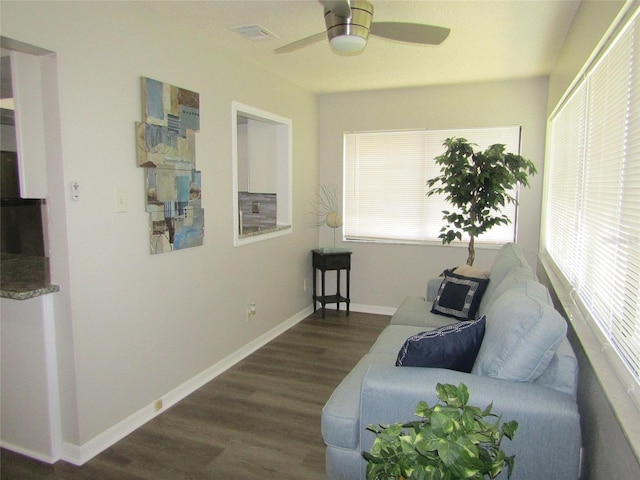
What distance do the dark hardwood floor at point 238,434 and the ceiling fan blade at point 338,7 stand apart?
2.22 meters

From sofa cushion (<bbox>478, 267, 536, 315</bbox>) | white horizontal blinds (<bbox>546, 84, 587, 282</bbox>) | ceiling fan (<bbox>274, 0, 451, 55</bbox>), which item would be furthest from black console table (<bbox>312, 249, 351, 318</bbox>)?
ceiling fan (<bbox>274, 0, 451, 55</bbox>)

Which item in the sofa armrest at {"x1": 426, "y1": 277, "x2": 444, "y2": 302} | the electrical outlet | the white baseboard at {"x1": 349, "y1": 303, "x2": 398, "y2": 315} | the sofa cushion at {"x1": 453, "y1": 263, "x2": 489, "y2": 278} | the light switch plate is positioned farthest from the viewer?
the white baseboard at {"x1": 349, "y1": 303, "x2": 398, "y2": 315}

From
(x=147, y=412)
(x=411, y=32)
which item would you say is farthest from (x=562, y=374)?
(x=147, y=412)

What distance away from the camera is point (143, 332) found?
2.78 meters

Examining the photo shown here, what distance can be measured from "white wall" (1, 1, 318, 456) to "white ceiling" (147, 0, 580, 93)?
0.85 ft

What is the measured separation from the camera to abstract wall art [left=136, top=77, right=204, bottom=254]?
8.86ft

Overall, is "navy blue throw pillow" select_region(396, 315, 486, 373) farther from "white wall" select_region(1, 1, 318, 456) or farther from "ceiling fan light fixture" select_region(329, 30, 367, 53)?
"white wall" select_region(1, 1, 318, 456)

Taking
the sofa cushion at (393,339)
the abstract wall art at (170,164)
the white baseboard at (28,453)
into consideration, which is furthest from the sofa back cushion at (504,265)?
the white baseboard at (28,453)

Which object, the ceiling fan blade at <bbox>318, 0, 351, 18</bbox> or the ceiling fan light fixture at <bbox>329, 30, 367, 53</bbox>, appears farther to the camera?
the ceiling fan light fixture at <bbox>329, 30, 367, 53</bbox>

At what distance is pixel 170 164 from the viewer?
9.46 ft

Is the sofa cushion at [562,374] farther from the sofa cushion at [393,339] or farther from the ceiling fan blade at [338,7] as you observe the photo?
the ceiling fan blade at [338,7]

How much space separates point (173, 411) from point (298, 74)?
2.99 m

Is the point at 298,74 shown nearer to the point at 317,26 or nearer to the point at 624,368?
the point at 317,26

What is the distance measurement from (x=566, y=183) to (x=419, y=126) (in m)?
1.98
